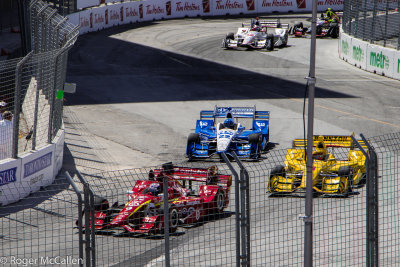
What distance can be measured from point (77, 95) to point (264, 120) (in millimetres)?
9638

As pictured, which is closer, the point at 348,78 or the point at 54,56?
the point at 54,56

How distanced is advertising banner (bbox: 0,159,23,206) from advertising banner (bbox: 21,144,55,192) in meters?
0.16

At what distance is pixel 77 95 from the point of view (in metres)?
25.7

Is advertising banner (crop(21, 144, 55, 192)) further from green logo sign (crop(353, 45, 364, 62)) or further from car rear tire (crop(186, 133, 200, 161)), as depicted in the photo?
green logo sign (crop(353, 45, 364, 62))

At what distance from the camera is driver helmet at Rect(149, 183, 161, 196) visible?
1201cm

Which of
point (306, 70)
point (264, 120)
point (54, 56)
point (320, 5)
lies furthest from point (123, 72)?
point (320, 5)

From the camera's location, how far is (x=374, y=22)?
2970 cm

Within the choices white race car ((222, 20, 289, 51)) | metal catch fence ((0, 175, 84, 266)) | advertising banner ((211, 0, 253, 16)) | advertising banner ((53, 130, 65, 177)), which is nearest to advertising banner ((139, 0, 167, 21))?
advertising banner ((211, 0, 253, 16))

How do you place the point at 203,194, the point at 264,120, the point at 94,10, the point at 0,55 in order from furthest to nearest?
the point at 94,10 → the point at 0,55 → the point at 264,120 → the point at 203,194

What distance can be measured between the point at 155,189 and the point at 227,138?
5.40 metres

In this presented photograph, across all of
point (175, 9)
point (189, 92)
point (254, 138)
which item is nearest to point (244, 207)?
point (254, 138)

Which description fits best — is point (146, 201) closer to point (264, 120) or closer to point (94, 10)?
point (264, 120)

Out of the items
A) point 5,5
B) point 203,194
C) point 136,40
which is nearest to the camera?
point 203,194

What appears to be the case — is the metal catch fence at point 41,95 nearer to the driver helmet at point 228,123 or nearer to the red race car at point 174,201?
the red race car at point 174,201
